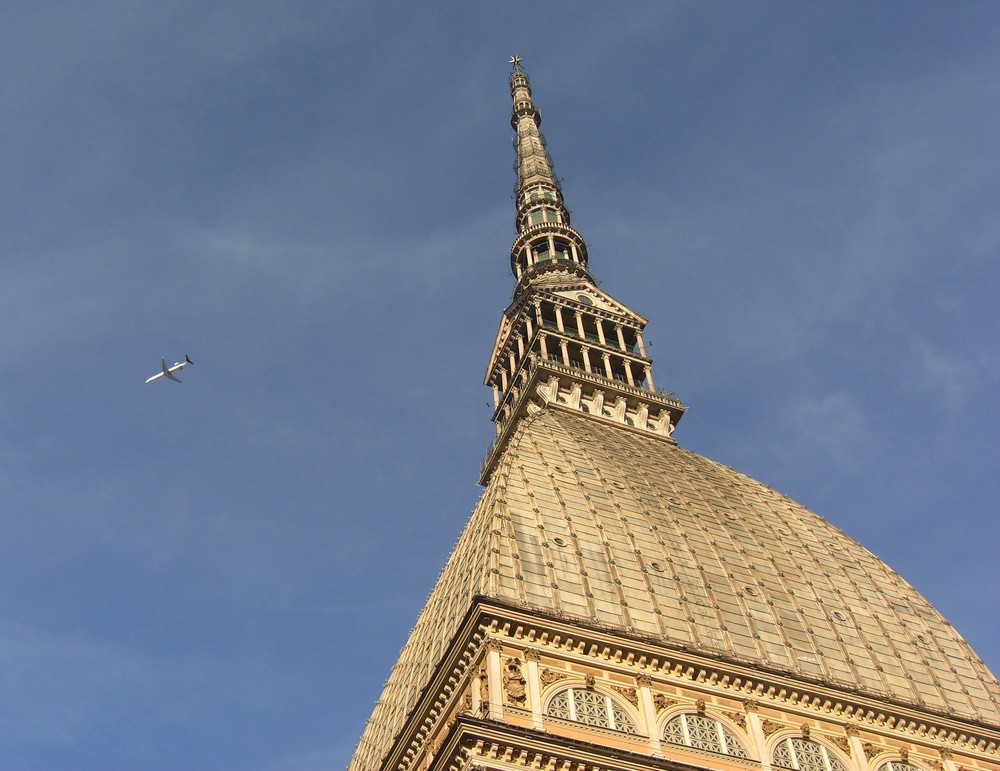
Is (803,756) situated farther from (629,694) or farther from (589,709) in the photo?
(589,709)

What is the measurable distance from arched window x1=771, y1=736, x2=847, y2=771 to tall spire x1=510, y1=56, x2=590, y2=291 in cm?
4832

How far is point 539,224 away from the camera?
97.1m

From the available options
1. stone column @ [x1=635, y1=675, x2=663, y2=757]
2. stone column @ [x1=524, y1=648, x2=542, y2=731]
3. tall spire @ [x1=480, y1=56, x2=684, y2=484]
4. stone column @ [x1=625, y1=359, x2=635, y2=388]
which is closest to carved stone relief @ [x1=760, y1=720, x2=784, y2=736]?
stone column @ [x1=635, y1=675, x2=663, y2=757]

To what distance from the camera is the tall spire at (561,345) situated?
76.3 metres

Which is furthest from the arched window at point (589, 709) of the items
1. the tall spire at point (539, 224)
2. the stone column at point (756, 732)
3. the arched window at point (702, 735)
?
the tall spire at point (539, 224)

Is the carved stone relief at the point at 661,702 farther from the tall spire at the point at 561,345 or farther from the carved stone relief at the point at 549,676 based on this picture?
the tall spire at the point at 561,345

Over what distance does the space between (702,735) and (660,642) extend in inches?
142

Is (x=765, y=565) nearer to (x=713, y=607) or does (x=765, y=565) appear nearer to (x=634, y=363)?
(x=713, y=607)

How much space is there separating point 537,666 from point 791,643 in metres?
11.9

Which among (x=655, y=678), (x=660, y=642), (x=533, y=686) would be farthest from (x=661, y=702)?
(x=533, y=686)

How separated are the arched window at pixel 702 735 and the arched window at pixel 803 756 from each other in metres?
1.53

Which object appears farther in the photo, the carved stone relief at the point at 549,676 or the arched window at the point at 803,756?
the arched window at the point at 803,756

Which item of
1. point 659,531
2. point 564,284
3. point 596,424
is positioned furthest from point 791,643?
point 564,284

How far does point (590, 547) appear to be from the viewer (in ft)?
173
